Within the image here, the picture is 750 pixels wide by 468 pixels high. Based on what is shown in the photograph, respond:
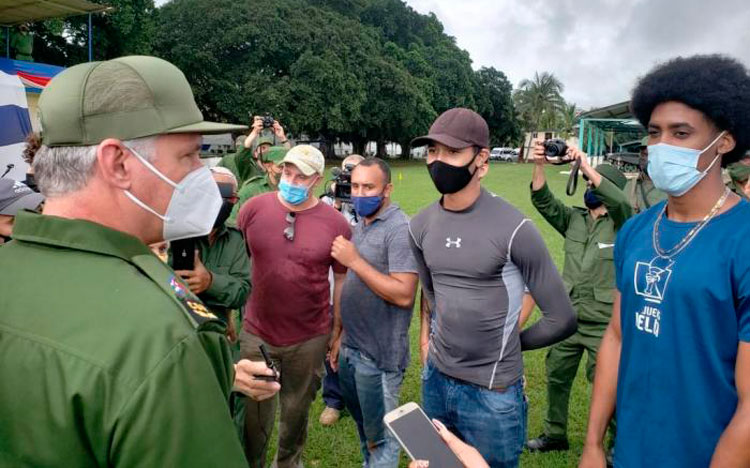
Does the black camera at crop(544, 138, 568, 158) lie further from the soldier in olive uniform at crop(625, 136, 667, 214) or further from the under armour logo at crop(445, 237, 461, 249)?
the under armour logo at crop(445, 237, 461, 249)

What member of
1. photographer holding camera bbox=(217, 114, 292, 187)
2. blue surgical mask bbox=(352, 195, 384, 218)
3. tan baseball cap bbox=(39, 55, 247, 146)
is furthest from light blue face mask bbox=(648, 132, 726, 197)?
photographer holding camera bbox=(217, 114, 292, 187)

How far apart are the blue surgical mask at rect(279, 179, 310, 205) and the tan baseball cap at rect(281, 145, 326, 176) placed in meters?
0.12

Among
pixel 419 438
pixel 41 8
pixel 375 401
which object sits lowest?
pixel 375 401

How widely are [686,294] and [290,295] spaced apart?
92.4 inches


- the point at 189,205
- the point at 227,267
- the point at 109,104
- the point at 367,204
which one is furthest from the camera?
the point at 367,204

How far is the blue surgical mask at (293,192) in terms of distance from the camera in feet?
11.5

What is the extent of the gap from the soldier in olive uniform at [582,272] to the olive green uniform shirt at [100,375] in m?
3.21

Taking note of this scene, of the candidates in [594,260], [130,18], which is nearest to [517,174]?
[130,18]

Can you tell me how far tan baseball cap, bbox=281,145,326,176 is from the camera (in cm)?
354

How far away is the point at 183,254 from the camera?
108 inches

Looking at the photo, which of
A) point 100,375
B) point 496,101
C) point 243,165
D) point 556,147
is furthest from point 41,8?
point 496,101

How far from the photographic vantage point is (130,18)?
79.2 ft

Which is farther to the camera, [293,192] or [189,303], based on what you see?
[293,192]

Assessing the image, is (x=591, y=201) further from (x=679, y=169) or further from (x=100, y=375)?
(x=100, y=375)
